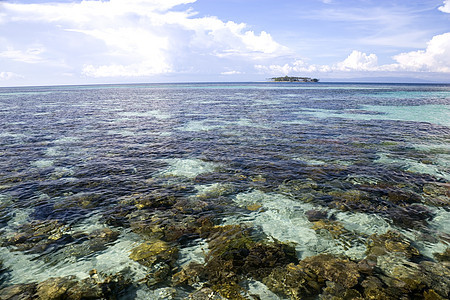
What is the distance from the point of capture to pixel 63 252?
8133 millimetres

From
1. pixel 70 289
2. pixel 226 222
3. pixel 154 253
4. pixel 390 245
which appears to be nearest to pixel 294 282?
pixel 226 222

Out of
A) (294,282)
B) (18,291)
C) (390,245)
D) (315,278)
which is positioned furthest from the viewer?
(390,245)

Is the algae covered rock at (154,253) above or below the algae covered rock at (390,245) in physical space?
above

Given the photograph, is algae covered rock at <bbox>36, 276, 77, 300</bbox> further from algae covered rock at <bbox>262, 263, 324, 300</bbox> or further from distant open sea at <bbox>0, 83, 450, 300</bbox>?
algae covered rock at <bbox>262, 263, 324, 300</bbox>

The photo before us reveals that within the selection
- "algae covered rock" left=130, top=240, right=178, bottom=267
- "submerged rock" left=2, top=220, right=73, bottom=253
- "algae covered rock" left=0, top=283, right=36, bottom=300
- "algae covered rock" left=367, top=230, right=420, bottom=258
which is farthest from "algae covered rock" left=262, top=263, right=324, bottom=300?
"submerged rock" left=2, top=220, right=73, bottom=253

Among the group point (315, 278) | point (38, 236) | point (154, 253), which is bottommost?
point (315, 278)

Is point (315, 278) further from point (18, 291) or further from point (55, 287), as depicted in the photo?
point (18, 291)

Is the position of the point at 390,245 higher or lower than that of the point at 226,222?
lower

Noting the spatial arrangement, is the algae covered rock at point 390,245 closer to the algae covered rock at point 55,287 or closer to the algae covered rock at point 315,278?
the algae covered rock at point 315,278

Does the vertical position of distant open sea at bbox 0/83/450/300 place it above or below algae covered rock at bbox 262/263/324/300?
above

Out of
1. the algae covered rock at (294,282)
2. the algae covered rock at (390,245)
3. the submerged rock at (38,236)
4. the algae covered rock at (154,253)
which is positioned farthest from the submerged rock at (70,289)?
the algae covered rock at (390,245)

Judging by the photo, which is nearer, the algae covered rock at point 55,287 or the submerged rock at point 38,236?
the algae covered rock at point 55,287

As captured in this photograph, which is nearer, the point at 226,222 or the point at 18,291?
the point at 18,291

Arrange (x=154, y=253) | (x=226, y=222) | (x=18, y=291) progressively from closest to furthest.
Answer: (x=18, y=291) < (x=154, y=253) < (x=226, y=222)
